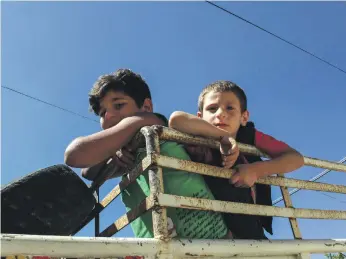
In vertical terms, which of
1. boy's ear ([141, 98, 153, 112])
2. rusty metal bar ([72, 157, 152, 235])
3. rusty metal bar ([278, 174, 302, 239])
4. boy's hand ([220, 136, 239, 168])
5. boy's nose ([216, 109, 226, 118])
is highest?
boy's ear ([141, 98, 153, 112])

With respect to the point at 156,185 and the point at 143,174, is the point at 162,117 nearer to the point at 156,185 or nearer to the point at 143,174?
the point at 143,174

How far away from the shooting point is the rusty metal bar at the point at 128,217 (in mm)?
1472

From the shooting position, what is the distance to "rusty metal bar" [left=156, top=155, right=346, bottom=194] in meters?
1.57

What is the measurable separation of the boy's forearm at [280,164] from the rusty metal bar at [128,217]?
26.8 inches

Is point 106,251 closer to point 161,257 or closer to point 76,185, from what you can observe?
point 161,257

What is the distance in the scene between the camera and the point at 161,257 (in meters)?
1.32

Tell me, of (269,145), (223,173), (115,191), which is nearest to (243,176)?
(223,173)

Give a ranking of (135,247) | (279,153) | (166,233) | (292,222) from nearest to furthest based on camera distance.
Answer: (135,247) → (166,233) → (292,222) → (279,153)

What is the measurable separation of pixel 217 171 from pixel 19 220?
3.04 feet

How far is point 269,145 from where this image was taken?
2.25 meters

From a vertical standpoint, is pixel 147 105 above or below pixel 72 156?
above

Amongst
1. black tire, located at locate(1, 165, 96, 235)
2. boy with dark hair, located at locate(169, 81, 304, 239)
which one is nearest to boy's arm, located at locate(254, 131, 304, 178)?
boy with dark hair, located at locate(169, 81, 304, 239)

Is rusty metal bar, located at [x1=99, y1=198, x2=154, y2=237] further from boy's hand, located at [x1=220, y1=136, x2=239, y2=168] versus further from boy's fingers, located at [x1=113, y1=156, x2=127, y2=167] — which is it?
boy's hand, located at [x1=220, y1=136, x2=239, y2=168]

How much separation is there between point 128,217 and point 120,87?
1.09 metres
